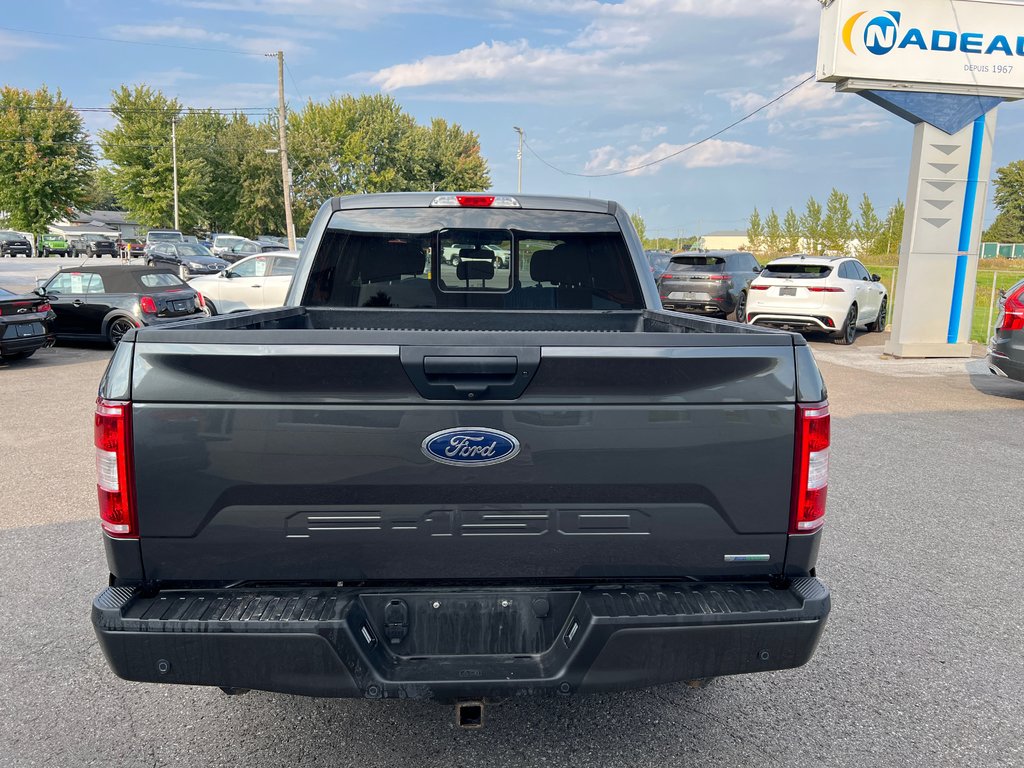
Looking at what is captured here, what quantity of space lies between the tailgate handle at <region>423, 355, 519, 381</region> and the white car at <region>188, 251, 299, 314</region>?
16.1m

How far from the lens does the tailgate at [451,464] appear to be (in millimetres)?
2311

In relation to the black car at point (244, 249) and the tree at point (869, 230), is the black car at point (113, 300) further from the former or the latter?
the tree at point (869, 230)

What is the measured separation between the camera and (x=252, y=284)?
18.0 meters

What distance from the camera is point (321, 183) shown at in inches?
2714

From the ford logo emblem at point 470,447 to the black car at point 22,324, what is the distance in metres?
13.3

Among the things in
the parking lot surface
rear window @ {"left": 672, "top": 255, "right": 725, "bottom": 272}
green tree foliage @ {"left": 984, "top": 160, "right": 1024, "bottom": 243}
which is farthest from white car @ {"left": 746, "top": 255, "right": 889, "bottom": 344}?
green tree foliage @ {"left": 984, "top": 160, "right": 1024, "bottom": 243}

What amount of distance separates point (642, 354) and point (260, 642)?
1345 mm

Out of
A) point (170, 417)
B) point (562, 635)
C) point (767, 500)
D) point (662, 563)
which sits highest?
point (170, 417)

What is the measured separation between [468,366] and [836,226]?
78452mm

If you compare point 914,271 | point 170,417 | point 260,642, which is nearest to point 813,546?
point 260,642

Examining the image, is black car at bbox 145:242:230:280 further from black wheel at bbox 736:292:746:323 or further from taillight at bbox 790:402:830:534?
taillight at bbox 790:402:830:534

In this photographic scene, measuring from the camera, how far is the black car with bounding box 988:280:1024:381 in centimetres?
994

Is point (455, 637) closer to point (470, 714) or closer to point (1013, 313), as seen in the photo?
point (470, 714)

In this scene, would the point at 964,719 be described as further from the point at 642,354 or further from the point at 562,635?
the point at 642,354
